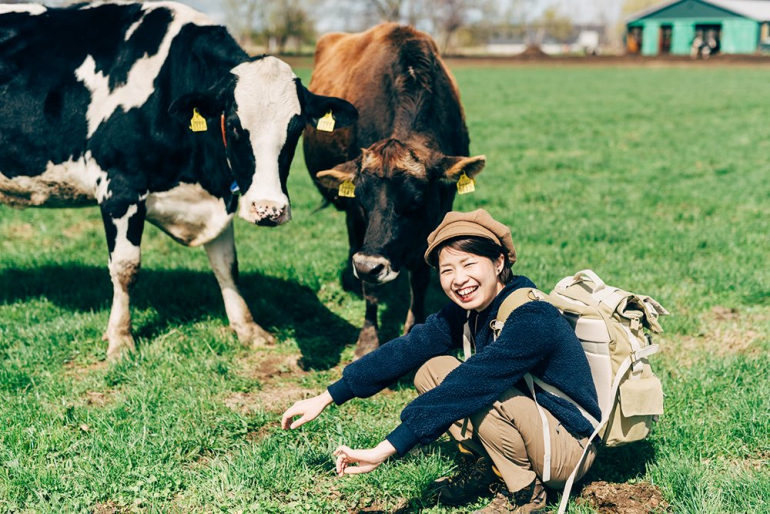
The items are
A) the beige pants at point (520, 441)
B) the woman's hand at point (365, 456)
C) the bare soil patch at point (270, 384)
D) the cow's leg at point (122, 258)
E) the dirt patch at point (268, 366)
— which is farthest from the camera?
the cow's leg at point (122, 258)

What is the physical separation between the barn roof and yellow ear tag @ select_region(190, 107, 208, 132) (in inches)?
2787

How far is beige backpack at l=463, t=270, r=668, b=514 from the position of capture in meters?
3.01

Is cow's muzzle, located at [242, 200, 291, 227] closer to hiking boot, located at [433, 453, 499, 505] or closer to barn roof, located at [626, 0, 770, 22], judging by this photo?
hiking boot, located at [433, 453, 499, 505]

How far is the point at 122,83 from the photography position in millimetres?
5055

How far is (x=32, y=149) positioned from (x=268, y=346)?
2171 millimetres

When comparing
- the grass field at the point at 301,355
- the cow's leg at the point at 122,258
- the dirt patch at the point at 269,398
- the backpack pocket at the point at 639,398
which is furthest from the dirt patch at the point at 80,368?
the backpack pocket at the point at 639,398

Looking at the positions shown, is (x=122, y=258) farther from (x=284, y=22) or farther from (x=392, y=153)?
(x=284, y=22)

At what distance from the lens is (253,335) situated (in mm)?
5195

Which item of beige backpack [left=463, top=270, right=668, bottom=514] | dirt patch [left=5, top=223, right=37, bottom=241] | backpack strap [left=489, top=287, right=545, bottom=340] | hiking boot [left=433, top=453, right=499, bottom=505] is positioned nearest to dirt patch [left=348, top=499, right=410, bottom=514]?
hiking boot [left=433, top=453, right=499, bottom=505]

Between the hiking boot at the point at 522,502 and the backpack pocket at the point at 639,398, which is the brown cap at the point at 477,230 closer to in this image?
the backpack pocket at the point at 639,398

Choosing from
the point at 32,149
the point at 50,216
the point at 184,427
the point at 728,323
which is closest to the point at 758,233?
the point at 728,323

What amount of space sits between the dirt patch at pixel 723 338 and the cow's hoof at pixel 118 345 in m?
3.53

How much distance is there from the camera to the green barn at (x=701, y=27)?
65000 mm

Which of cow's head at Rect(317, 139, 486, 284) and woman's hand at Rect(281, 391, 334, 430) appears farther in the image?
cow's head at Rect(317, 139, 486, 284)
